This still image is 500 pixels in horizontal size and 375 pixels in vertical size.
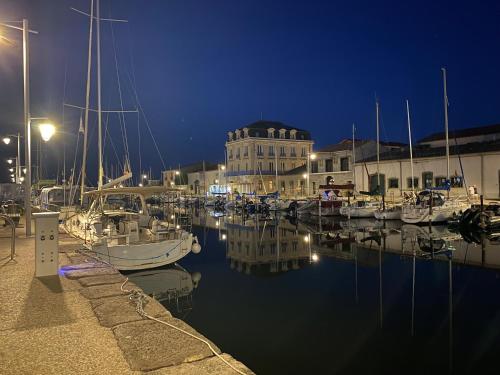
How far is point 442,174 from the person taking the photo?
4328 centimetres

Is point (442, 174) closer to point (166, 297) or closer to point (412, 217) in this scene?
point (412, 217)

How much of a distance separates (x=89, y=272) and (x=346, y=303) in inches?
290

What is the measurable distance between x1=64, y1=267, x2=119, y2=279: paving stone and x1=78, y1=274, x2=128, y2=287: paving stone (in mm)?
288

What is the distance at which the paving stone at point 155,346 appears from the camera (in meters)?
4.98

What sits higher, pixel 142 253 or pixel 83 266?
pixel 83 266

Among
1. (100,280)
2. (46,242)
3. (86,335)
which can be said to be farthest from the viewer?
(100,280)

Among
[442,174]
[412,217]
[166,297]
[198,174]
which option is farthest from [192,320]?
[198,174]

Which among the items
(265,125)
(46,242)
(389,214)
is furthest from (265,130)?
(46,242)

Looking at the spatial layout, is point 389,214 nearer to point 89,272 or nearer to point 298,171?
point 89,272

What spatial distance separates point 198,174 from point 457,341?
94205 mm

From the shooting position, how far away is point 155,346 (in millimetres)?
5445

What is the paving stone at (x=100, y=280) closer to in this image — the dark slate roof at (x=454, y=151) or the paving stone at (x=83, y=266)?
the paving stone at (x=83, y=266)

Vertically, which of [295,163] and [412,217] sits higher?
[295,163]

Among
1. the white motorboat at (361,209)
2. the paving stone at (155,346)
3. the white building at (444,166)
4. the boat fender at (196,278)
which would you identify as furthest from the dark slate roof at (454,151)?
the paving stone at (155,346)
